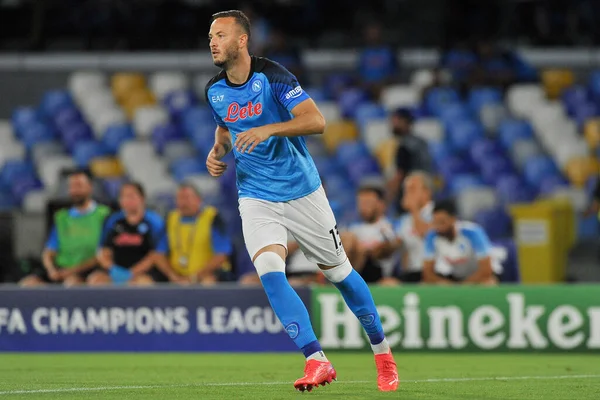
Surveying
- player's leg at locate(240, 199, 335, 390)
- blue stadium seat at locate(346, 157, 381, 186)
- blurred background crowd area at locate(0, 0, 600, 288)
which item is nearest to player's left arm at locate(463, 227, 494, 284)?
blurred background crowd area at locate(0, 0, 600, 288)

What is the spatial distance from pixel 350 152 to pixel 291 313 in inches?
399

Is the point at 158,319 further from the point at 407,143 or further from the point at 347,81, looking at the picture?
the point at 347,81

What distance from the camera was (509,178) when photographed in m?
16.5

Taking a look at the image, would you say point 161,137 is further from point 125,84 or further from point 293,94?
point 293,94

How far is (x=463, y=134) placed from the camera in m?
17.7

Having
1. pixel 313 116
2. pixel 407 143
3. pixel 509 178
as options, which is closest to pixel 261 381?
pixel 313 116

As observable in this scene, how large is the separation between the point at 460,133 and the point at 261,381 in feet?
32.0

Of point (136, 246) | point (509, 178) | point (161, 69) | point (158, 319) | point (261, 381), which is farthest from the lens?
point (161, 69)

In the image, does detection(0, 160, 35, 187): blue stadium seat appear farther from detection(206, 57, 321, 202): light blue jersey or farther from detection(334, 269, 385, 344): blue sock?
detection(334, 269, 385, 344): blue sock

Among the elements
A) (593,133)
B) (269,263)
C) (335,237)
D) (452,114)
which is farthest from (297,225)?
(452,114)

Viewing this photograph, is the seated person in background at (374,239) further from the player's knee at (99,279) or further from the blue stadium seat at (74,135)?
the blue stadium seat at (74,135)

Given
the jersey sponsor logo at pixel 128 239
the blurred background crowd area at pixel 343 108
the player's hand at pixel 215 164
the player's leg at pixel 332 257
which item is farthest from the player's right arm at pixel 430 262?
the player's hand at pixel 215 164

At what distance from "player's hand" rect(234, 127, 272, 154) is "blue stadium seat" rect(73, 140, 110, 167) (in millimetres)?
11207

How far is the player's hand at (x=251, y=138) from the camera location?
24.1 feet
